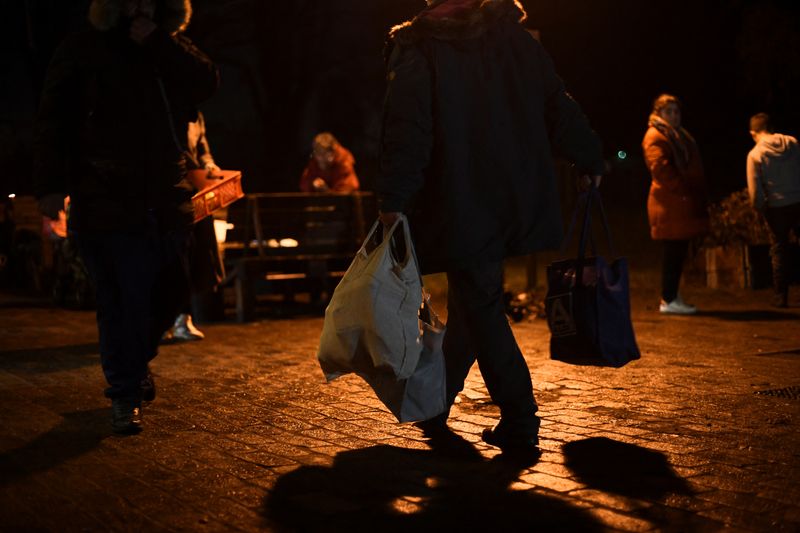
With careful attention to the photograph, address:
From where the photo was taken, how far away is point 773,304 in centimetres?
1188

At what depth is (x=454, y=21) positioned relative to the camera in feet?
16.7

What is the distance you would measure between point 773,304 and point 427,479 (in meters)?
7.93

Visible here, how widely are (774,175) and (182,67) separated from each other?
7.45m

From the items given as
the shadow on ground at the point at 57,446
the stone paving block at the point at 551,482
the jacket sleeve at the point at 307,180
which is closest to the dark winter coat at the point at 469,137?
the stone paving block at the point at 551,482

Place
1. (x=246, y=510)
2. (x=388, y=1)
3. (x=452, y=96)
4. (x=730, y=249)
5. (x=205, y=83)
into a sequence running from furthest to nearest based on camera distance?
(x=388, y=1)
(x=730, y=249)
(x=205, y=83)
(x=452, y=96)
(x=246, y=510)

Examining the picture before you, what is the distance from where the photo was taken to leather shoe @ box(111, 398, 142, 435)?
5854 millimetres

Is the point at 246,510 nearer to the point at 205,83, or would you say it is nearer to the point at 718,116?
the point at 205,83

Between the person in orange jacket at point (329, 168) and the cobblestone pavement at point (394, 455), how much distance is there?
602 centimetres

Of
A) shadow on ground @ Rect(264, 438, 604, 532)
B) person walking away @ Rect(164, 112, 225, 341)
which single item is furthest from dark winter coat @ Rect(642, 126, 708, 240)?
shadow on ground @ Rect(264, 438, 604, 532)

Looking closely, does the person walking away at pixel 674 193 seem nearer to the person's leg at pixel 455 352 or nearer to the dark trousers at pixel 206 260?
the dark trousers at pixel 206 260

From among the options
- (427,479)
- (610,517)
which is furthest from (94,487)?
(610,517)

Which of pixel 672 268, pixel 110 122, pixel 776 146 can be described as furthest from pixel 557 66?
pixel 110 122

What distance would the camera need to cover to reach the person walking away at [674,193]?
446 inches

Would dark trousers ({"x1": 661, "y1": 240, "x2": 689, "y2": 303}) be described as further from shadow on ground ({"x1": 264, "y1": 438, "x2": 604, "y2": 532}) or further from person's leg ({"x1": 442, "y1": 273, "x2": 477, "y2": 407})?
shadow on ground ({"x1": 264, "y1": 438, "x2": 604, "y2": 532})
